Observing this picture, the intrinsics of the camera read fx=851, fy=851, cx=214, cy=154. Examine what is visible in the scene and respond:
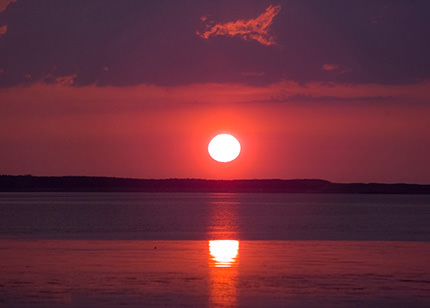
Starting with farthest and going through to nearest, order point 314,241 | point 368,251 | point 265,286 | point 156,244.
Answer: point 314,241, point 156,244, point 368,251, point 265,286

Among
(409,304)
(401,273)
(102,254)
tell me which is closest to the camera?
(409,304)

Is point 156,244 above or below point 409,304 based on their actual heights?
above

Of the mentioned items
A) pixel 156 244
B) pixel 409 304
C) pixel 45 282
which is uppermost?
pixel 156 244

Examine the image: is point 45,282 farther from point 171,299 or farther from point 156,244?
point 156,244

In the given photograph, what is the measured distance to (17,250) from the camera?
39094mm

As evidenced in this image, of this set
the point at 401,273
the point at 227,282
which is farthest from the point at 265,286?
the point at 401,273

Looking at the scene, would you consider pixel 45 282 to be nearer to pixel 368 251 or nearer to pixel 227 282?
pixel 227 282

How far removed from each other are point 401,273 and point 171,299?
9837 millimetres

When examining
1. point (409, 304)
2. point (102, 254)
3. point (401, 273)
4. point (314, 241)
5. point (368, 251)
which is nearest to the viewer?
point (409, 304)

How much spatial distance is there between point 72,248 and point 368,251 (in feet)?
46.4

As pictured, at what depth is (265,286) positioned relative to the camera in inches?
1048

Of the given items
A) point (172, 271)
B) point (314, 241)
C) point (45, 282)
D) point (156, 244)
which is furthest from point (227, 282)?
point (314, 241)

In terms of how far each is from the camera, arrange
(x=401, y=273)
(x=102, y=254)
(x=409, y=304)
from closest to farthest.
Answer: (x=409, y=304) → (x=401, y=273) → (x=102, y=254)

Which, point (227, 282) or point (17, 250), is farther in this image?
point (17, 250)
